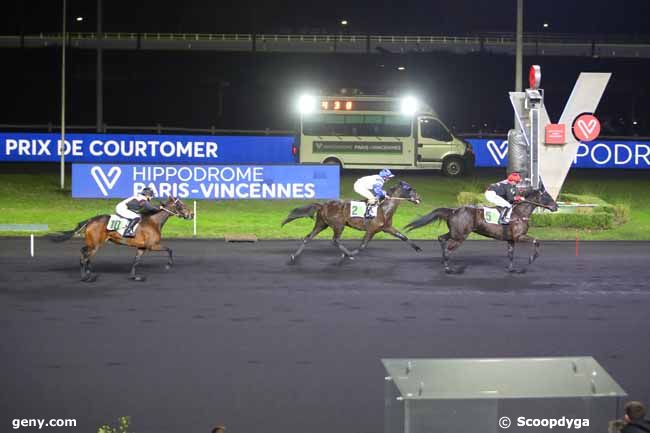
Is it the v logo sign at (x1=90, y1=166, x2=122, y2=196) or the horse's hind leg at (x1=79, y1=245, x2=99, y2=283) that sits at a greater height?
the v logo sign at (x1=90, y1=166, x2=122, y2=196)

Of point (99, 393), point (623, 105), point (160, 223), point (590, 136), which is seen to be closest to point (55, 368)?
point (99, 393)

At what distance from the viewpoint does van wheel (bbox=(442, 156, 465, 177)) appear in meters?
38.7

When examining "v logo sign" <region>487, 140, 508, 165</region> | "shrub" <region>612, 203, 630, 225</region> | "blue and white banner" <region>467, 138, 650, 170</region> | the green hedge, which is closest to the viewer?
the green hedge

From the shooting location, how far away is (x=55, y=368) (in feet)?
40.7


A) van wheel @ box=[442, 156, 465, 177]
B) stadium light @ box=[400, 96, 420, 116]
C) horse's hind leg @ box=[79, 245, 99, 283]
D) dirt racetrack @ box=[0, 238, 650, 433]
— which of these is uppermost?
stadium light @ box=[400, 96, 420, 116]

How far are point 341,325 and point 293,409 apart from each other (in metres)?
4.44

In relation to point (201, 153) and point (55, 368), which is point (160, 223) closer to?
point (55, 368)

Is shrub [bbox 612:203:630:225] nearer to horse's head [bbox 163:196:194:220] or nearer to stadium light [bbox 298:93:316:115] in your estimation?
horse's head [bbox 163:196:194:220]

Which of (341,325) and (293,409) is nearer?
(293,409)

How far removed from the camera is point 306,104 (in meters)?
37.8

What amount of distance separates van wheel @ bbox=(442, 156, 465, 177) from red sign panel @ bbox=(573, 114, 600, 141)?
11.4 metres

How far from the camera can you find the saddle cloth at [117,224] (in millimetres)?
→ 18578

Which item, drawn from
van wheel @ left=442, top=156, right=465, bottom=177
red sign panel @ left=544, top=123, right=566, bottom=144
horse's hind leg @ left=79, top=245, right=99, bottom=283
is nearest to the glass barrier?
horse's hind leg @ left=79, top=245, right=99, bottom=283

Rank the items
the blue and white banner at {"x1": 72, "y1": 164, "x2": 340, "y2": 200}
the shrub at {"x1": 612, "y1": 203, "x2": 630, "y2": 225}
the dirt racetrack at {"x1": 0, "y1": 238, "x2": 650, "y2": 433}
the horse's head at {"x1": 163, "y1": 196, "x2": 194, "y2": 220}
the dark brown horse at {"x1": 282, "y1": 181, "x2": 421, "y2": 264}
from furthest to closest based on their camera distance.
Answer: the blue and white banner at {"x1": 72, "y1": 164, "x2": 340, "y2": 200} → the shrub at {"x1": 612, "y1": 203, "x2": 630, "y2": 225} → the dark brown horse at {"x1": 282, "y1": 181, "x2": 421, "y2": 264} → the horse's head at {"x1": 163, "y1": 196, "x2": 194, "y2": 220} → the dirt racetrack at {"x1": 0, "y1": 238, "x2": 650, "y2": 433}
